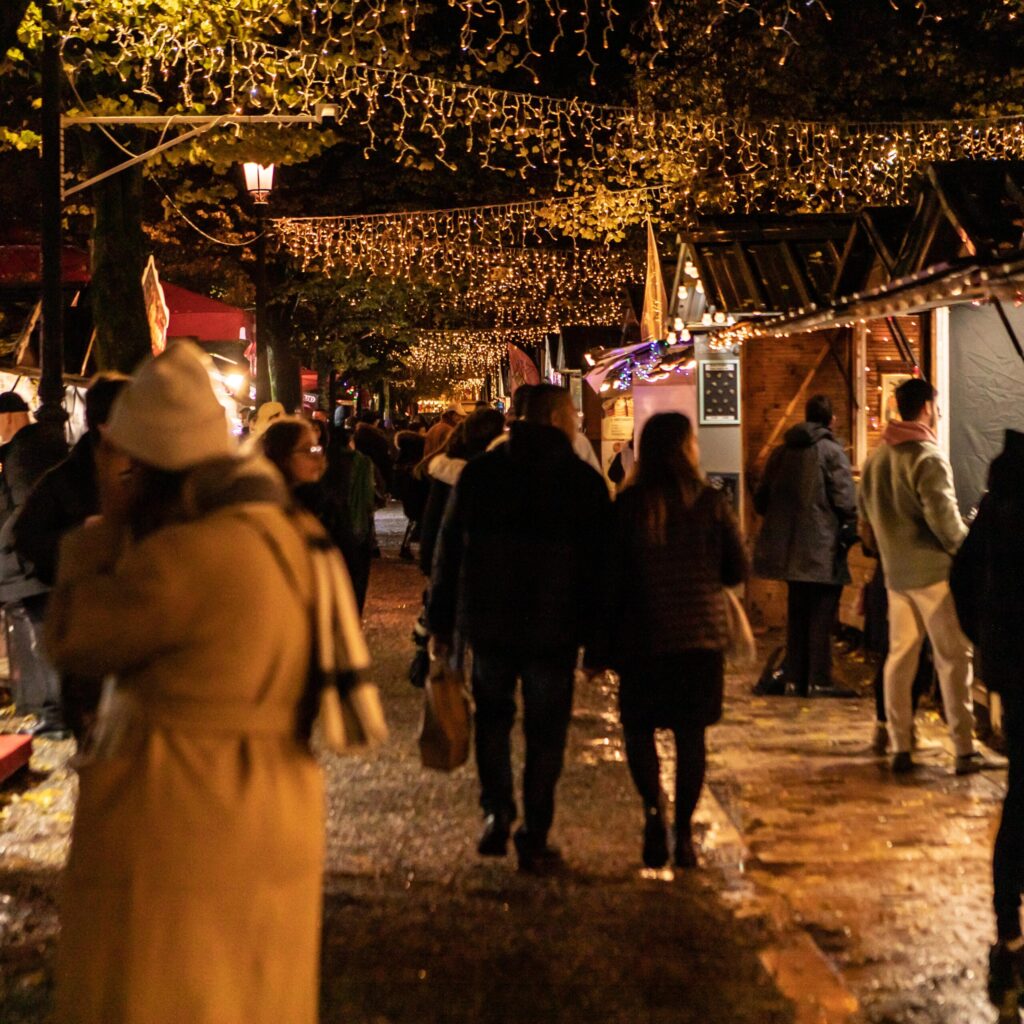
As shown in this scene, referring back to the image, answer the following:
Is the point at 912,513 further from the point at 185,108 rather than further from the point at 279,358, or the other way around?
the point at 279,358

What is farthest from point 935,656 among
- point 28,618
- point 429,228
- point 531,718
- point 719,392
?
point 429,228

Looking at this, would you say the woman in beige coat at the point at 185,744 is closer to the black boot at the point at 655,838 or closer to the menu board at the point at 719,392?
the black boot at the point at 655,838

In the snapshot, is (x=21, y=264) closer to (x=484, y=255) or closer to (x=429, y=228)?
(x=429, y=228)

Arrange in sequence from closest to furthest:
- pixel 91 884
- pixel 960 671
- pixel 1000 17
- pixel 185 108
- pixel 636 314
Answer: pixel 91 884
pixel 960 671
pixel 185 108
pixel 1000 17
pixel 636 314

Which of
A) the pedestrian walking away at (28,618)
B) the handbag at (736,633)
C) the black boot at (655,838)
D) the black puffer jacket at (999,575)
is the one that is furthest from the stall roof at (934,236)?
the pedestrian walking away at (28,618)

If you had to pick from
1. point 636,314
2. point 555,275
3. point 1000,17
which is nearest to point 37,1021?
point 1000,17

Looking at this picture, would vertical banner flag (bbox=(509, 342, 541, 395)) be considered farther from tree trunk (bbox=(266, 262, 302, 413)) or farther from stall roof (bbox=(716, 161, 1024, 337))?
stall roof (bbox=(716, 161, 1024, 337))

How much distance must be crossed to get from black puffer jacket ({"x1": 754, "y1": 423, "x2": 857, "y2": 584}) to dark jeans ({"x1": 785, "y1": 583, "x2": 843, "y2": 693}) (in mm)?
163

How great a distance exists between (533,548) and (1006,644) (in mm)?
2139

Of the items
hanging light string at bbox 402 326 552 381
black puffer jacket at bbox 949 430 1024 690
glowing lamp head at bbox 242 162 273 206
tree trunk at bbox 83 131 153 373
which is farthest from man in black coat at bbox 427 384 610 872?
hanging light string at bbox 402 326 552 381

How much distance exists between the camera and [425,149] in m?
26.7

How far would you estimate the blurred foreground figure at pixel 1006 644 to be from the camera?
5043 millimetres

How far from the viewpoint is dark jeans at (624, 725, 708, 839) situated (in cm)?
658

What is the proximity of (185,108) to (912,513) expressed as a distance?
12824 millimetres
